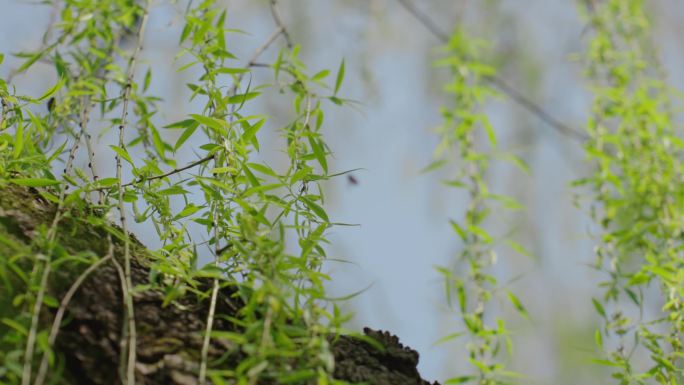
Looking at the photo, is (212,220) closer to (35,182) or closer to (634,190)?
(35,182)

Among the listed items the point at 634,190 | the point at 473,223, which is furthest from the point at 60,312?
the point at 634,190

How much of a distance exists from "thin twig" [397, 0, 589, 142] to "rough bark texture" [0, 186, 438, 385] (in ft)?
5.15

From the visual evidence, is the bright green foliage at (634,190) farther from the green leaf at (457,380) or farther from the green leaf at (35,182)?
the green leaf at (35,182)

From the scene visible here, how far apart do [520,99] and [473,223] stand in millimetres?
1250

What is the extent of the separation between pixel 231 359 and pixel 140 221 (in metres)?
0.18

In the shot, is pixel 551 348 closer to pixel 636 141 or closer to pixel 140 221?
pixel 636 141

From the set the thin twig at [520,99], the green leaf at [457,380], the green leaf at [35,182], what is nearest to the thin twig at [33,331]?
the green leaf at [35,182]

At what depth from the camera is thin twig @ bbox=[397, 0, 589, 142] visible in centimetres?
216

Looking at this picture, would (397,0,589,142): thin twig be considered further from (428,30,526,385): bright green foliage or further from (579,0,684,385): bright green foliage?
(428,30,526,385): bright green foliage

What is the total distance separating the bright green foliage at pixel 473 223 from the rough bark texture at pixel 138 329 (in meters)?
0.11

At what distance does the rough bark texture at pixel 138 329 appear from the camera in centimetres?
56

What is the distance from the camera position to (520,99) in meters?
2.31

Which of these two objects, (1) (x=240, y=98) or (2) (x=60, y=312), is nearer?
(2) (x=60, y=312)

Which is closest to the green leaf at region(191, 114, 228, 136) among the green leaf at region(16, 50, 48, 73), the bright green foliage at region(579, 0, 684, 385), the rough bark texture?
the rough bark texture
